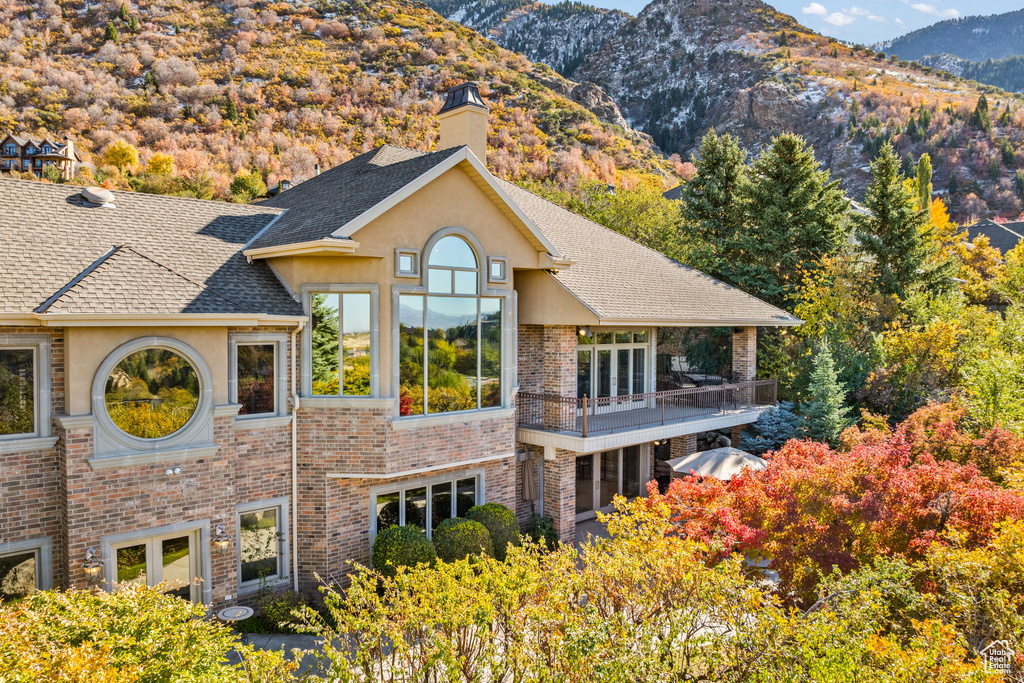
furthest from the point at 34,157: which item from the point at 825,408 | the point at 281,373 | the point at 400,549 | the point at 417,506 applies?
the point at 825,408

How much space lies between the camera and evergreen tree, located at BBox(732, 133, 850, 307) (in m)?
28.1

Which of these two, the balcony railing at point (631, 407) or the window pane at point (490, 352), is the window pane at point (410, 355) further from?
the balcony railing at point (631, 407)

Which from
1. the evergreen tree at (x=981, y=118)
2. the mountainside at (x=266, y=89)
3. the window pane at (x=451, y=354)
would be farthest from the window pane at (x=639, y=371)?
the evergreen tree at (x=981, y=118)

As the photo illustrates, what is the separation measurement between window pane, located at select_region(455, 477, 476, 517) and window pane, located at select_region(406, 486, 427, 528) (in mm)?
904

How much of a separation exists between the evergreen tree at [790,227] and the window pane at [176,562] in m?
24.9

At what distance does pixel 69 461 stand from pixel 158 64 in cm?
6676

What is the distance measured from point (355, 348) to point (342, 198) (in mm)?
3771

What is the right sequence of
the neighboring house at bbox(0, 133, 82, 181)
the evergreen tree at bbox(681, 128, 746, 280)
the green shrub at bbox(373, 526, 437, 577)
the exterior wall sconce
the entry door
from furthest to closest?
1. the neighboring house at bbox(0, 133, 82, 181)
2. the evergreen tree at bbox(681, 128, 746, 280)
3. the green shrub at bbox(373, 526, 437, 577)
4. the exterior wall sconce
5. the entry door

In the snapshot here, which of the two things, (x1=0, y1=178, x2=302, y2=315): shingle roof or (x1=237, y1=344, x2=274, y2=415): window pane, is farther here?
(x1=237, y1=344, x2=274, y2=415): window pane

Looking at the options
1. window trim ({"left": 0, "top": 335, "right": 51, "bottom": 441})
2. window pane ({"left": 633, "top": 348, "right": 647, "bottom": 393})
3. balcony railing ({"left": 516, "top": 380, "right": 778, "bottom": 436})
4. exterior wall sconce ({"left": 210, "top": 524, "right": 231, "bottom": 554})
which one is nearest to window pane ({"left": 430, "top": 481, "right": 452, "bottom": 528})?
balcony railing ({"left": 516, "top": 380, "right": 778, "bottom": 436})

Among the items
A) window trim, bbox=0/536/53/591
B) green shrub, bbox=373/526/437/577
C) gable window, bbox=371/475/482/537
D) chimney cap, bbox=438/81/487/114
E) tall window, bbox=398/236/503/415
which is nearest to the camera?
window trim, bbox=0/536/53/591

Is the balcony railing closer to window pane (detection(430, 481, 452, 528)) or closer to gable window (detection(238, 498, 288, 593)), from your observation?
window pane (detection(430, 481, 452, 528))

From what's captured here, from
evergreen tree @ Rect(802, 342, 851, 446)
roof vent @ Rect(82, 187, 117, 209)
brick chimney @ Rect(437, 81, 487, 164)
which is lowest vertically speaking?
evergreen tree @ Rect(802, 342, 851, 446)

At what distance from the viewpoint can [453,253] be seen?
45.3 feet
